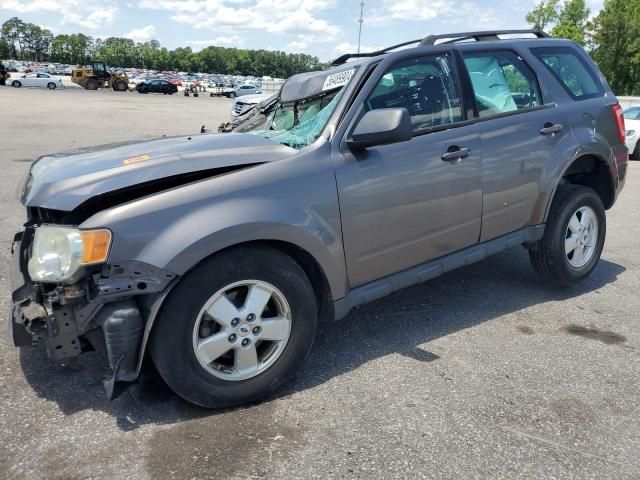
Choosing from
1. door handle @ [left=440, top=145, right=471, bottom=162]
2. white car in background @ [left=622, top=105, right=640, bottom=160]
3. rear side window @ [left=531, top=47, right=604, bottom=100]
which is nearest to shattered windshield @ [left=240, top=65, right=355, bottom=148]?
door handle @ [left=440, top=145, right=471, bottom=162]

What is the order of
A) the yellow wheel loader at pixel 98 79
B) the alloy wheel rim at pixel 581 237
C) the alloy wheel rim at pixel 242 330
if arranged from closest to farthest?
the alloy wheel rim at pixel 242 330 < the alloy wheel rim at pixel 581 237 < the yellow wheel loader at pixel 98 79

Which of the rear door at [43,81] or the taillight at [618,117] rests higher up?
the rear door at [43,81]

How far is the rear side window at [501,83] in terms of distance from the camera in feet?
12.6

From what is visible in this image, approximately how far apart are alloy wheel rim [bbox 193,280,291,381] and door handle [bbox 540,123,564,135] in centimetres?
238

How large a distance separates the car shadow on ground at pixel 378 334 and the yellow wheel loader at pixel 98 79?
55658 mm

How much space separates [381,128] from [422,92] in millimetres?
726

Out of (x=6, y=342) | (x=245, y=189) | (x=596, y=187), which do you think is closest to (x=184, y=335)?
(x=245, y=189)

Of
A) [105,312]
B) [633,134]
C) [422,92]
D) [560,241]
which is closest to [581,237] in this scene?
[560,241]

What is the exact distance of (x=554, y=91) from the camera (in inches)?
→ 170

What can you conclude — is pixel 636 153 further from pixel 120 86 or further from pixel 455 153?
pixel 120 86

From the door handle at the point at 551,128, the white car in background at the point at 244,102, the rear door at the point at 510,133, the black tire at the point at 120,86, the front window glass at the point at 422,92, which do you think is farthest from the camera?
the black tire at the point at 120,86

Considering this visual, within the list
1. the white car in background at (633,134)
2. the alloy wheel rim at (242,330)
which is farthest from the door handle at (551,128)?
the white car in background at (633,134)

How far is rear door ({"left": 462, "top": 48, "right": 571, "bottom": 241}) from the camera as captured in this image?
150 inches

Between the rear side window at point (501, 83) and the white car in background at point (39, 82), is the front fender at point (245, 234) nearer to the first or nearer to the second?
the rear side window at point (501, 83)
